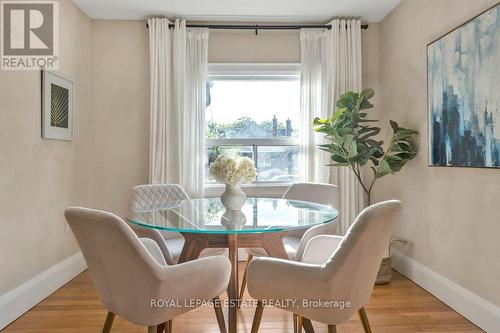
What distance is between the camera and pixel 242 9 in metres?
3.62

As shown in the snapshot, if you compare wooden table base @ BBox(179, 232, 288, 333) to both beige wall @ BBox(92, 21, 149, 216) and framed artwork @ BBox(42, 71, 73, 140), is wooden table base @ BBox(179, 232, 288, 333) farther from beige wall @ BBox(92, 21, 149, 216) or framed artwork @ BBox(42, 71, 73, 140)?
beige wall @ BBox(92, 21, 149, 216)

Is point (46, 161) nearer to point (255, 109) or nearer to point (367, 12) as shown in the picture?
point (255, 109)

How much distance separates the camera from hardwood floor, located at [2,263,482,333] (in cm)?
231

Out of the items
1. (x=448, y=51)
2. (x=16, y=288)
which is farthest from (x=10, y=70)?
(x=448, y=51)

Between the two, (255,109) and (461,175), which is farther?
(255,109)

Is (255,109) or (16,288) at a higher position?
(255,109)

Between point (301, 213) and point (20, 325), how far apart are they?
80.7 inches

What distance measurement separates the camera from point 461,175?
2.54 meters

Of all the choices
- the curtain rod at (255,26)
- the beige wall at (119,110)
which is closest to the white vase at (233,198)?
the beige wall at (119,110)

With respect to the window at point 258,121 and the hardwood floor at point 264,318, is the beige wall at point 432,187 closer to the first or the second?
the hardwood floor at point 264,318

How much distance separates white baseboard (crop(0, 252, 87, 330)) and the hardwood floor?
5 cm

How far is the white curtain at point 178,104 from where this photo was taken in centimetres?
373

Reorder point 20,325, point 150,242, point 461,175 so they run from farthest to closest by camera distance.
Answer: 1. point 461,175
2. point 20,325
3. point 150,242

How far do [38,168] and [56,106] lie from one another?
0.59 meters
